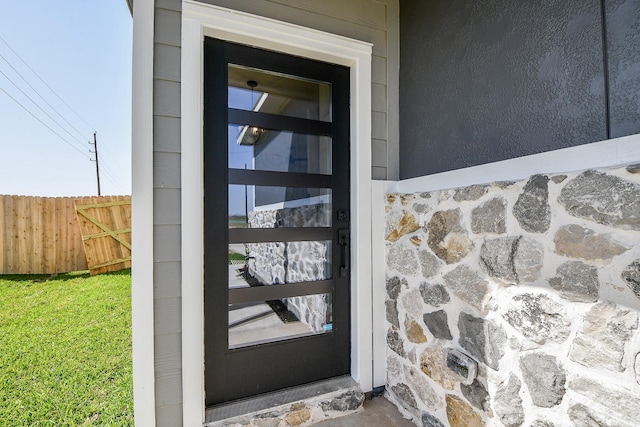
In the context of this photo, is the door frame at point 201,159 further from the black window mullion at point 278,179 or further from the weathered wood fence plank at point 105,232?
the weathered wood fence plank at point 105,232

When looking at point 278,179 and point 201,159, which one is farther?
point 278,179

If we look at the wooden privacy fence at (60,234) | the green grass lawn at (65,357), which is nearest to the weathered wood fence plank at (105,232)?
the wooden privacy fence at (60,234)

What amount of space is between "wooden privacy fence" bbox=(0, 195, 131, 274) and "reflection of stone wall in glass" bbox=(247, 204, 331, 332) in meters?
5.10

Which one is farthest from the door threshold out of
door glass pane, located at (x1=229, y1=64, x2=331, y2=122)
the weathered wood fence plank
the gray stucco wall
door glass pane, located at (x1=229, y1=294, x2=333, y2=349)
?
the weathered wood fence plank

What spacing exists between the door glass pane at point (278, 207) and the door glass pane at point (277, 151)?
0.14 m

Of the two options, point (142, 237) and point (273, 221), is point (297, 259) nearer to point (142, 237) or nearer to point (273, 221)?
point (273, 221)

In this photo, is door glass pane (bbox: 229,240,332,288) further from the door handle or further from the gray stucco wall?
the gray stucco wall

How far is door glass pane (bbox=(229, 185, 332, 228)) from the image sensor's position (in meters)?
1.79

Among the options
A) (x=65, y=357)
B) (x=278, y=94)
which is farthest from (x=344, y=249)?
(x=65, y=357)

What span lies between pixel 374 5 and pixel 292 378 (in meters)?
2.67

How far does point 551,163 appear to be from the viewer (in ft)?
3.54

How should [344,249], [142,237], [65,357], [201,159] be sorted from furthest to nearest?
[65,357] → [344,249] → [201,159] → [142,237]

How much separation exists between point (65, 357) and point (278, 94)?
9.45 feet

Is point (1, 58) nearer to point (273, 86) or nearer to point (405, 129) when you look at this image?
point (273, 86)
